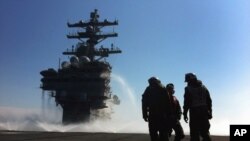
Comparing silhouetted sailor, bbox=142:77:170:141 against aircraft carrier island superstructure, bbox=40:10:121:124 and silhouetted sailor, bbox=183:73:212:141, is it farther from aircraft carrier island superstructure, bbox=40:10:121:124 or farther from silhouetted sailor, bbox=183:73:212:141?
aircraft carrier island superstructure, bbox=40:10:121:124

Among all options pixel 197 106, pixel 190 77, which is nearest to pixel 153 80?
pixel 190 77

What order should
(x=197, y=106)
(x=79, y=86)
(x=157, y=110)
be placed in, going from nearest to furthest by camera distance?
(x=197, y=106), (x=157, y=110), (x=79, y=86)

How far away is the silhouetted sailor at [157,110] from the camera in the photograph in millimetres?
9422

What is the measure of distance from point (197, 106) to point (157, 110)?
919 millimetres

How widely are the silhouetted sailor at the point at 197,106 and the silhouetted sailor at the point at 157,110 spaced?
490mm

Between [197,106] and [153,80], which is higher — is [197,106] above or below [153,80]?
below

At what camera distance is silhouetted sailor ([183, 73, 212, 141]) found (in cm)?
904

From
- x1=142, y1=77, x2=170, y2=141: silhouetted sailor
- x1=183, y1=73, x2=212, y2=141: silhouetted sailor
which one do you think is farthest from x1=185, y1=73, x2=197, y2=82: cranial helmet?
x1=142, y1=77, x2=170, y2=141: silhouetted sailor

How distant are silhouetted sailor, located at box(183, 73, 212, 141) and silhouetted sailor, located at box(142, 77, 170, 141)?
49 cm

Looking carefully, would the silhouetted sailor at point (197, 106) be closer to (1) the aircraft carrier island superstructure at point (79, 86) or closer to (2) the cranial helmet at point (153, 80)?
(2) the cranial helmet at point (153, 80)

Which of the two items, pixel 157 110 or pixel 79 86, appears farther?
pixel 79 86

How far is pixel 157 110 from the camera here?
9.50m

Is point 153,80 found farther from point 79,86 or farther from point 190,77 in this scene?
point 79,86

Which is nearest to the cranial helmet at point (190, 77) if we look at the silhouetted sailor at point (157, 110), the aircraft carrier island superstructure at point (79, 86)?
the silhouetted sailor at point (157, 110)
